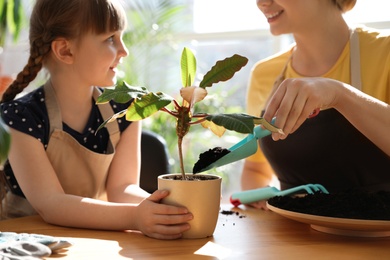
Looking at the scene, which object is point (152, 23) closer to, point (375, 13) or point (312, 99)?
point (375, 13)

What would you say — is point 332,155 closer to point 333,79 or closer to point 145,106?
point 333,79

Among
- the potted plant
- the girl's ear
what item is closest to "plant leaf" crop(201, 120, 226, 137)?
the potted plant

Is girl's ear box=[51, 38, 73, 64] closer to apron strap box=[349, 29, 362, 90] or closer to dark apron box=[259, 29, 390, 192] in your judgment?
dark apron box=[259, 29, 390, 192]

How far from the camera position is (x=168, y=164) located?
5.85ft

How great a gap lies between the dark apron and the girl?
0.46 meters

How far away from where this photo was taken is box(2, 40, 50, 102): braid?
5.18 ft

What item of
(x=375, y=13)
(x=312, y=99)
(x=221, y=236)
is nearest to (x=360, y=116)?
(x=312, y=99)

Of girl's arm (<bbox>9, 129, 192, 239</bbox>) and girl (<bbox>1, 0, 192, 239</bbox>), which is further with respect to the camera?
girl (<bbox>1, 0, 192, 239</bbox>)

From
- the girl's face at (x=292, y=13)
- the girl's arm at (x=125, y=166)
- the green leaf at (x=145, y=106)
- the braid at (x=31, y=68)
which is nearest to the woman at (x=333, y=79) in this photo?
the girl's face at (x=292, y=13)

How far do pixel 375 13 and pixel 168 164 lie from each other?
180 centimetres

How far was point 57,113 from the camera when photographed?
1544 millimetres

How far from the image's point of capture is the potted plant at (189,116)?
993 mm

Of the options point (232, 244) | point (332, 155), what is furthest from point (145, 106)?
point (332, 155)

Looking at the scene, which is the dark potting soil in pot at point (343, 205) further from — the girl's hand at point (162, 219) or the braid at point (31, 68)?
the braid at point (31, 68)
